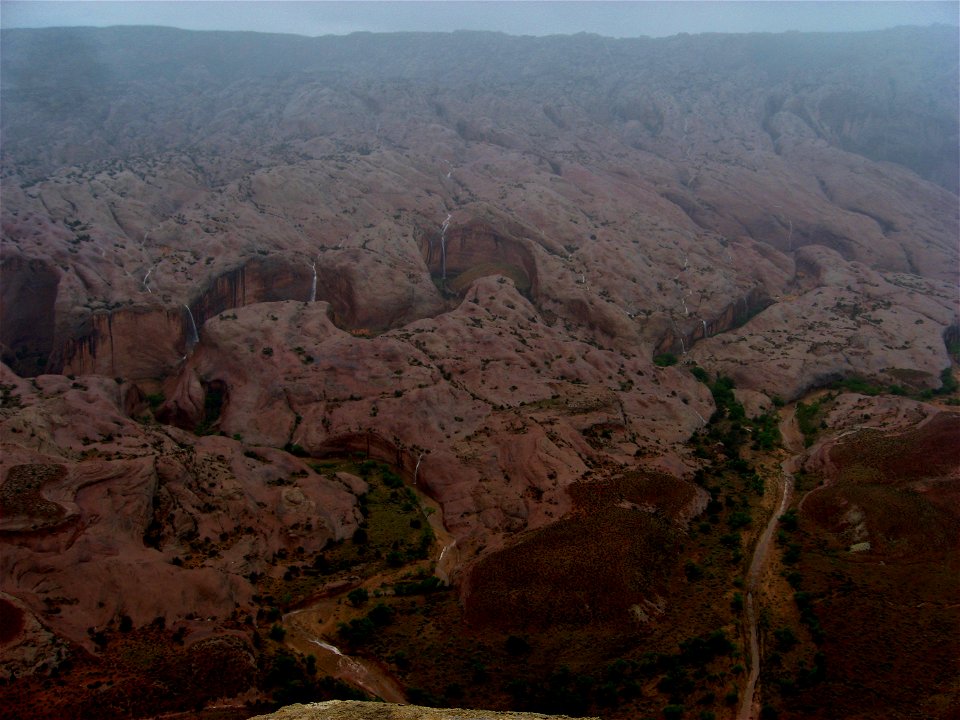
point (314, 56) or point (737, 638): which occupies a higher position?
point (314, 56)

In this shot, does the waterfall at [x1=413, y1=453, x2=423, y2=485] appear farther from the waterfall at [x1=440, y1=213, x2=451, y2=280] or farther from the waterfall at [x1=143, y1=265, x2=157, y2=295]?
the waterfall at [x1=440, y1=213, x2=451, y2=280]

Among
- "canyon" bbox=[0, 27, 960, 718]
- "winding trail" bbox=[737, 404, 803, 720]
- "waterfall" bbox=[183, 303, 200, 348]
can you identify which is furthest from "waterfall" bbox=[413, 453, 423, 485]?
"waterfall" bbox=[183, 303, 200, 348]

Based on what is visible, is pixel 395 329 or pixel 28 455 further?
pixel 395 329

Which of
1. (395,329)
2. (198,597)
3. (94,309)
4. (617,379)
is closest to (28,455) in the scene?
(198,597)

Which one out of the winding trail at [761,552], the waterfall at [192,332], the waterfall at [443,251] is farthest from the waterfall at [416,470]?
the waterfall at [443,251]

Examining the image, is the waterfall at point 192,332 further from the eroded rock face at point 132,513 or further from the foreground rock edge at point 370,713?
the foreground rock edge at point 370,713

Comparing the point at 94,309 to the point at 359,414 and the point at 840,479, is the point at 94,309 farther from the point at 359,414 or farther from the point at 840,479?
the point at 840,479
